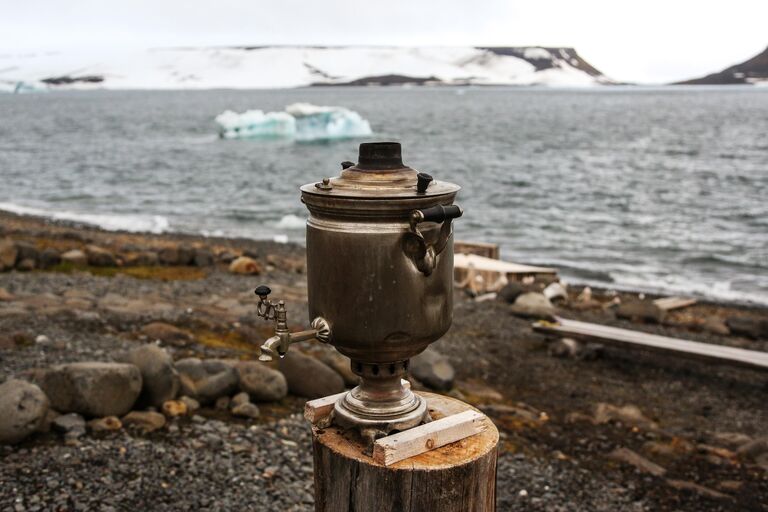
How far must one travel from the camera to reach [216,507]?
546cm

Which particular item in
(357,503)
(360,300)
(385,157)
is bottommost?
(357,503)

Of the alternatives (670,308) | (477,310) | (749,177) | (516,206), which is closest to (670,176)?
(749,177)

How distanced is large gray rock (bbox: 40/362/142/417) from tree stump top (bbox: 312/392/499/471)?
377 cm

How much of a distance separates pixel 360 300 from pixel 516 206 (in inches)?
1262

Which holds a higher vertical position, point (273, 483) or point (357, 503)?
point (357, 503)

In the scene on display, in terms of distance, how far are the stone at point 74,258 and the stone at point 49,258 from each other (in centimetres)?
16

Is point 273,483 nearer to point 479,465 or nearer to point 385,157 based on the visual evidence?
point 479,465

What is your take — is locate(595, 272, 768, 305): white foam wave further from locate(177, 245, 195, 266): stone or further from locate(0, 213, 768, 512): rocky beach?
locate(177, 245, 195, 266): stone

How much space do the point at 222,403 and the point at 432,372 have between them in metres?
2.58

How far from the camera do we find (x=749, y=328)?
14.6 m

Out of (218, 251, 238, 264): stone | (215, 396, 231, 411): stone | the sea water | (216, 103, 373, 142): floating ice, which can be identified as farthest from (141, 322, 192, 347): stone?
(216, 103, 373, 142): floating ice

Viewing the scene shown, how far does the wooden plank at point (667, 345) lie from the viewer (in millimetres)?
10188

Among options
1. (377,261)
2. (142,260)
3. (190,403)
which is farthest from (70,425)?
(142,260)

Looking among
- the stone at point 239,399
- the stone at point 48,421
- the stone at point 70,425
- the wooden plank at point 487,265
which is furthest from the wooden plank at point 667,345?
the stone at point 48,421
